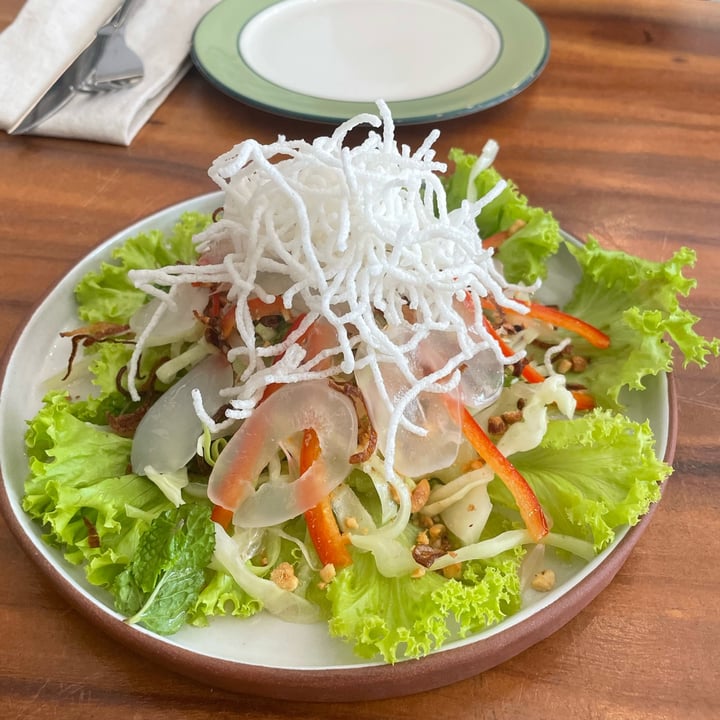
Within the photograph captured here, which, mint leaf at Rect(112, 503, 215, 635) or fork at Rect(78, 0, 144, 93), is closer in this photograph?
mint leaf at Rect(112, 503, 215, 635)

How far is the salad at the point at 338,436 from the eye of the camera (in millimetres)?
1282

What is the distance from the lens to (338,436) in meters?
1.38

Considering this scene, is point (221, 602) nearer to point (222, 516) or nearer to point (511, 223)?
point (222, 516)

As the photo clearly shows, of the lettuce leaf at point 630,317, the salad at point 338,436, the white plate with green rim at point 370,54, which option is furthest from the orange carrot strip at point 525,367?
the white plate with green rim at point 370,54

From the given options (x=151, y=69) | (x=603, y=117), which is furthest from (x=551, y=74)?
(x=151, y=69)

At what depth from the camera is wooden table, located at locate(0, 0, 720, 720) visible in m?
1.24

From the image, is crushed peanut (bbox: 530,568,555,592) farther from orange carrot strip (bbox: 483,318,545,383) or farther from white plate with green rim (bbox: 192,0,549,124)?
white plate with green rim (bbox: 192,0,549,124)

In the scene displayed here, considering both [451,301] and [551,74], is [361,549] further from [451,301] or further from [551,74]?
[551,74]

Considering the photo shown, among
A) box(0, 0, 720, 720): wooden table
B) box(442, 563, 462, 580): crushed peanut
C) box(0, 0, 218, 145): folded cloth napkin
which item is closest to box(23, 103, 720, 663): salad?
box(442, 563, 462, 580): crushed peanut

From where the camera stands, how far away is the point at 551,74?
9.37ft

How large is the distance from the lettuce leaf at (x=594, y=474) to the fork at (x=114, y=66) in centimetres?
185

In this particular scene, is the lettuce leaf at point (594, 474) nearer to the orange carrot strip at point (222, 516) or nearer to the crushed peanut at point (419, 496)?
the crushed peanut at point (419, 496)

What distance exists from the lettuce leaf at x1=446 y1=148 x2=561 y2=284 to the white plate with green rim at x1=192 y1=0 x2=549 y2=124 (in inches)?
17.5

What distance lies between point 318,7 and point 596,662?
2.51 metres
